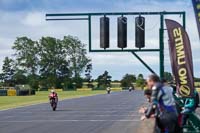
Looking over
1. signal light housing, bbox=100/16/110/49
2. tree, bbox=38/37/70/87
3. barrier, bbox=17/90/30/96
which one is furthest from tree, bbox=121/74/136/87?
signal light housing, bbox=100/16/110/49

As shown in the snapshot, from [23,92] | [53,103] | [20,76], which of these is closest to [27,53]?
[20,76]

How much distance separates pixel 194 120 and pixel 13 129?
352 inches

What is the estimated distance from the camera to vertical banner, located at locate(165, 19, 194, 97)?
13.7 meters

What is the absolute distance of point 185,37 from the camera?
45.5 ft

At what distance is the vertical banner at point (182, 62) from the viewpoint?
13727mm

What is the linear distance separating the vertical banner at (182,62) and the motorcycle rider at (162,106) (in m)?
2.75

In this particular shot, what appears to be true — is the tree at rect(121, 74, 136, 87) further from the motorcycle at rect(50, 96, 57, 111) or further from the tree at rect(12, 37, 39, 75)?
the motorcycle at rect(50, 96, 57, 111)

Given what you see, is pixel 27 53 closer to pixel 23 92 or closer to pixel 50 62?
pixel 50 62

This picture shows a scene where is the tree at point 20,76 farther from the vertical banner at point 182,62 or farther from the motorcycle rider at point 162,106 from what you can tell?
the motorcycle rider at point 162,106

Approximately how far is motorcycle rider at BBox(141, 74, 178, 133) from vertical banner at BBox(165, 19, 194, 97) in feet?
9.02

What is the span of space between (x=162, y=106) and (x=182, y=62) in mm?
3013

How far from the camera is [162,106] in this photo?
11.0 meters

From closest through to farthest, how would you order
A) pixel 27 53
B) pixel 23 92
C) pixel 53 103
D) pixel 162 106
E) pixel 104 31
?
pixel 162 106 < pixel 104 31 < pixel 53 103 < pixel 23 92 < pixel 27 53

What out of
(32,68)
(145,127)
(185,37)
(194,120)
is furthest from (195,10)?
(32,68)
